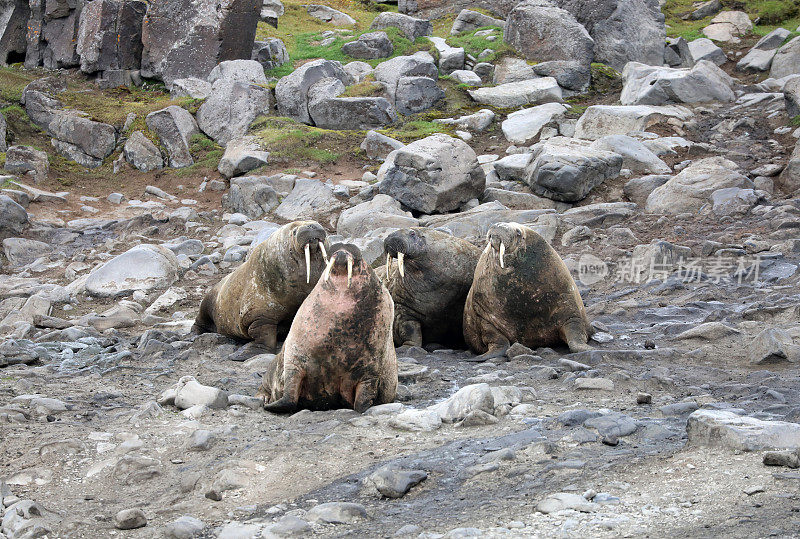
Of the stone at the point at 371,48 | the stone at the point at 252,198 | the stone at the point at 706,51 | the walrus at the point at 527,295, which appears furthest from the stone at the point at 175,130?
the stone at the point at 706,51

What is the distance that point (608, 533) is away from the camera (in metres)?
3.04

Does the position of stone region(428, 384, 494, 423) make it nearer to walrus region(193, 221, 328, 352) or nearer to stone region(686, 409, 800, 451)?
stone region(686, 409, 800, 451)

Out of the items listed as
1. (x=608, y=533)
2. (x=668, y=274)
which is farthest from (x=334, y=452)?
(x=668, y=274)

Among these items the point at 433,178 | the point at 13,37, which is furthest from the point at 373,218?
the point at 13,37

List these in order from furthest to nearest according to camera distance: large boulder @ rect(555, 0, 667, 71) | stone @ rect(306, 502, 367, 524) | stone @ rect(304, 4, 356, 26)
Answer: stone @ rect(304, 4, 356, 26)
large boulder @ rect(555, 0, 667, 71)
stone @ rect(306, 502, 367, 524)

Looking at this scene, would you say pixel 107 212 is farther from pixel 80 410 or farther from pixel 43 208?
pixel 80 410

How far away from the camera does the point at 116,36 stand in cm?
2095

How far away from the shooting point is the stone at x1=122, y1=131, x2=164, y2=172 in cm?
1730

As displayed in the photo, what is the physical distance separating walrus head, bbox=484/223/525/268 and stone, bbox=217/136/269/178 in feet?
30.6

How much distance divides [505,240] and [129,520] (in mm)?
4410

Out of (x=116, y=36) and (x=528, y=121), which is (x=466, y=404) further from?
(x=116, y=36)

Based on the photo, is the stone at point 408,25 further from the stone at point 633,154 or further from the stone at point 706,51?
the stone at point 633,154

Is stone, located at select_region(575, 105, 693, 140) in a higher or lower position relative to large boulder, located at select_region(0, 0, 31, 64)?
higher

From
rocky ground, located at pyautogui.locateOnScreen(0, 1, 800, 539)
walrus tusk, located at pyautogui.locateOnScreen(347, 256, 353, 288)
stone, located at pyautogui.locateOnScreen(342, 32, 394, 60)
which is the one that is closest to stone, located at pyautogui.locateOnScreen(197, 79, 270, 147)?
rocky ground, located at pyautogui.locateOnScreen(0, 1, 800, 539)
